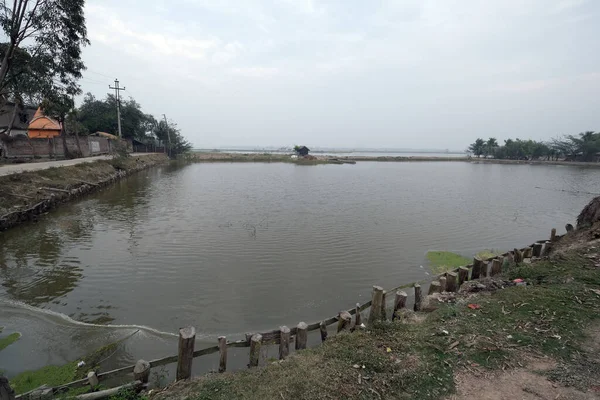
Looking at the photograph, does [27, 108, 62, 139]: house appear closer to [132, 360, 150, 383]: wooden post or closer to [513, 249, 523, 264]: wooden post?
[132, 360, 150, 383]: wooden post

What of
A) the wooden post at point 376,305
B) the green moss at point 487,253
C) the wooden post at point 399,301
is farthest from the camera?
the green moss at point 487,253

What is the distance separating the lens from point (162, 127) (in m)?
68.0

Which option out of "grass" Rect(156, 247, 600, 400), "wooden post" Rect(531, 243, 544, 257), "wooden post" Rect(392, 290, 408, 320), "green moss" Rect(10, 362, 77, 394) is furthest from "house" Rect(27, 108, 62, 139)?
"wooden post" Rect(531, 243, 544, 257)

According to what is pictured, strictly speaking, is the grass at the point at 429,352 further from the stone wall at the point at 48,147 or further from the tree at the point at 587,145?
the tree at the point at 587,145

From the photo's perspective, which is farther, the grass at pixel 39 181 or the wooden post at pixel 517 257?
the grass at pixel 39 181

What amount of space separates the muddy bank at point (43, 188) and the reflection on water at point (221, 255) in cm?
93

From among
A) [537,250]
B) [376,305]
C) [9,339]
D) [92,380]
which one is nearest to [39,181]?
[9,339]

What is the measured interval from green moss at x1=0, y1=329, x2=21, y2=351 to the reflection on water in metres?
0.18

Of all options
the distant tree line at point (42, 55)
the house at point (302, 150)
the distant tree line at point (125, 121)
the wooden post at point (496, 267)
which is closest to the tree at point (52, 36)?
the distant tree line at point (42, 55)

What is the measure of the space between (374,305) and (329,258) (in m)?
5.34

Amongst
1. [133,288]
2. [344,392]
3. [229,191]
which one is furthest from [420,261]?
[229,191]

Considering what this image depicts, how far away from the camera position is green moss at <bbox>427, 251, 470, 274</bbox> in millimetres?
10969

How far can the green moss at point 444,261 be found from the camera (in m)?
11.0

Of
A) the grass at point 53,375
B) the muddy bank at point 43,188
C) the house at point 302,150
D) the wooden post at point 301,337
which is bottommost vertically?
the grass at point 53,375
